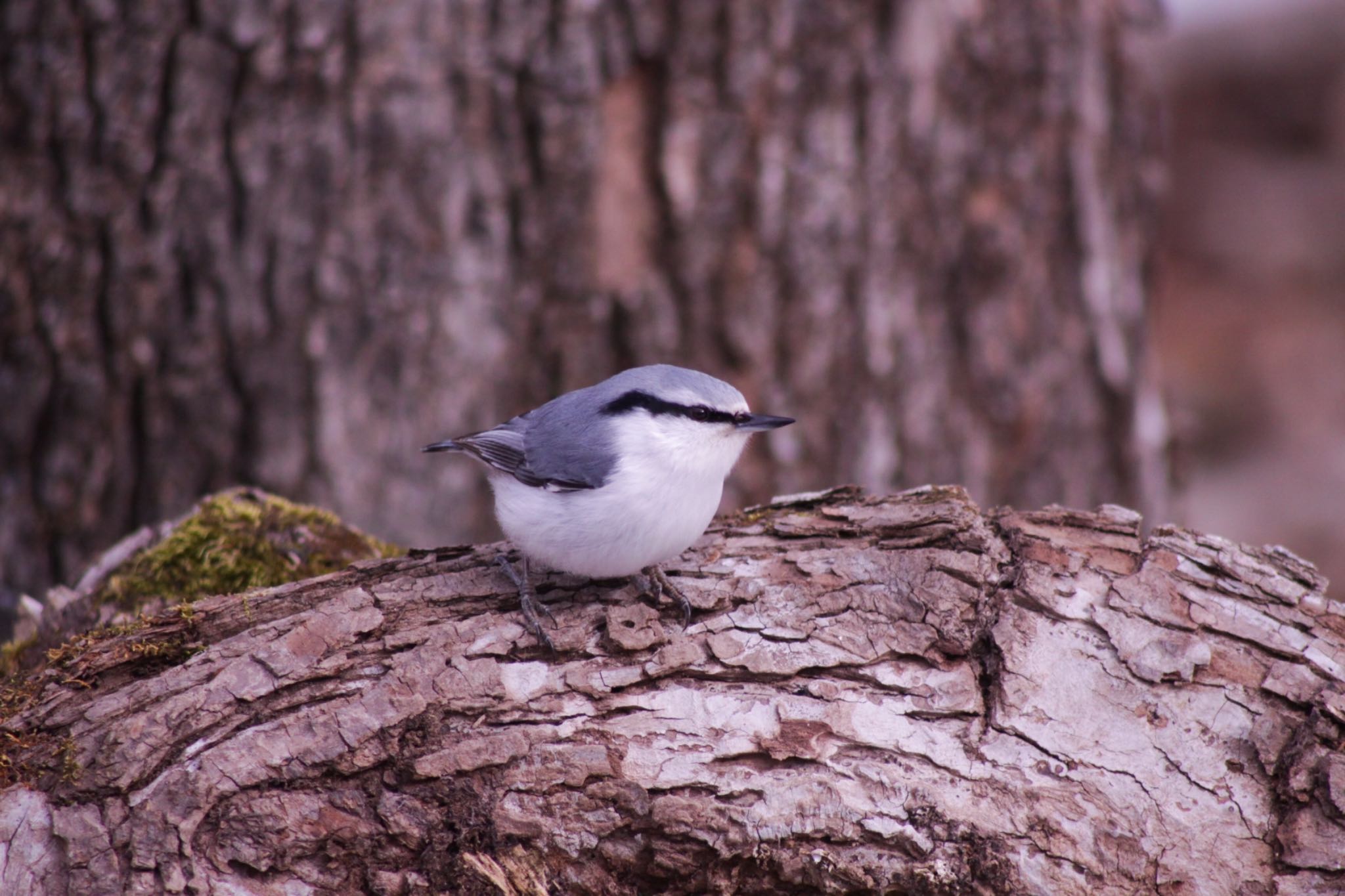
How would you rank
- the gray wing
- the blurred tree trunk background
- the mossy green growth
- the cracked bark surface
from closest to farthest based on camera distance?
the cracked bark surface, the gray wing, the mossy green growth, the blurred tree trunk background

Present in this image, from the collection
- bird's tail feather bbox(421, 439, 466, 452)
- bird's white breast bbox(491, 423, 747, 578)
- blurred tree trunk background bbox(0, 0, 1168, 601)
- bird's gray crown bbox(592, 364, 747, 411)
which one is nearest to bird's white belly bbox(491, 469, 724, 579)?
bird's white breast bbox(491, 423, 747, 578)

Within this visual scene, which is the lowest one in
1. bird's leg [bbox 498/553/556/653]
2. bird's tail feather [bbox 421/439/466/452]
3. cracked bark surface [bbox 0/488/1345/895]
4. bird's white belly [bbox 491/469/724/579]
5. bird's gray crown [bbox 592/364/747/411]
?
cracked bark surface [bbox 0/488/1345/895]

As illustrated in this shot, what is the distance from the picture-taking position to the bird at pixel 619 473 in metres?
2.60

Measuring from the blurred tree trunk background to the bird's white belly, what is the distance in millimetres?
1662

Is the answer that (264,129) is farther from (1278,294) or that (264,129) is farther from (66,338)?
(1278,294)

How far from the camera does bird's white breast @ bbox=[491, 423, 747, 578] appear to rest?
2584 millimetres

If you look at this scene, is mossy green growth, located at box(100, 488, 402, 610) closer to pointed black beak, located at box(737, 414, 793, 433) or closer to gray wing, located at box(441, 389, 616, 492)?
gray wing, located at box(441, 389, 616, 492)

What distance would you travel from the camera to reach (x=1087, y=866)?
7.13 ft

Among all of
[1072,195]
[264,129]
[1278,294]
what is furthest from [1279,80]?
[264,129]

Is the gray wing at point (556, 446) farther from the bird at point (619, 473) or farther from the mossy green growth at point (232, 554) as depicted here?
the mossy green growth at point (232, 554)

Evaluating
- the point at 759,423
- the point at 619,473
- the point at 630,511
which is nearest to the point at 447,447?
the point at 619,473

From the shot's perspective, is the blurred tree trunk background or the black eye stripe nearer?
the black eye stripe

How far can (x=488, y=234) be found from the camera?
420 cm

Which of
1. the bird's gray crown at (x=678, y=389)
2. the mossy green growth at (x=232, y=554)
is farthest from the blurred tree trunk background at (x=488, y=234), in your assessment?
the bird's gray crown at (x=678, y=389)
